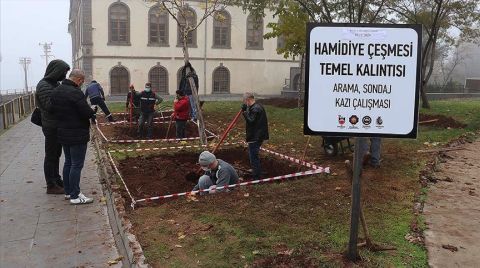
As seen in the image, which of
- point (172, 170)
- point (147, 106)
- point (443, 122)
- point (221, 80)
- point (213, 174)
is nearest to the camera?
point (213, 174)

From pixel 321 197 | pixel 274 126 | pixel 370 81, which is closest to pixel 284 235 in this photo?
pixel 321 197

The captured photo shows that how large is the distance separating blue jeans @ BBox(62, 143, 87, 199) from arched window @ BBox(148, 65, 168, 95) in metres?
33.1

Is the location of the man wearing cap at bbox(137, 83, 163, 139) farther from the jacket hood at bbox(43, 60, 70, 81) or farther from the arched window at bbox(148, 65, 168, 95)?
the arched window at bbox(148, 65, 168, 95)

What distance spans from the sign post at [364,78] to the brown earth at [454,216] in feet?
5.02

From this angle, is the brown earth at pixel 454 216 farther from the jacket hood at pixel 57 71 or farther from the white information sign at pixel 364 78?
the jacket hood at pixel 57 71

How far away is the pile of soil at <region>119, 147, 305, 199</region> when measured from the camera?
780 centimetres

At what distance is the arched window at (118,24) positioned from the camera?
37.2m

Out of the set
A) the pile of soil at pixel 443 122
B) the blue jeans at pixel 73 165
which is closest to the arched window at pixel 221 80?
the pile of soil at pixel 443 122

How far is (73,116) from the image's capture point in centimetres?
622

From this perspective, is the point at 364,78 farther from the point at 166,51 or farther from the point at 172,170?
the point at 166,51

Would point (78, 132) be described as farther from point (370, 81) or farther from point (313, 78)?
point (370, 81)

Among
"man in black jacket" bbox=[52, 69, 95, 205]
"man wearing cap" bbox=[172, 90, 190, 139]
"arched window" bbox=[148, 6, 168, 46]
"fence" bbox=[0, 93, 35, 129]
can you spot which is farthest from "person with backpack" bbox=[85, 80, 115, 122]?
"arched window" bbox=[148, 6, 168, 46]

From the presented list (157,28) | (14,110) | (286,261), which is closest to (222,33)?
(157,28)

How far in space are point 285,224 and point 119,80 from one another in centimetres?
3507
